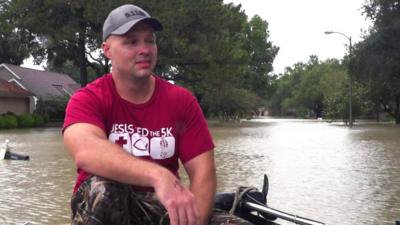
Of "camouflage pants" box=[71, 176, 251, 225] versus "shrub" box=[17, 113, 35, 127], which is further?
"shrub" box=[17, 113, 35, 127]

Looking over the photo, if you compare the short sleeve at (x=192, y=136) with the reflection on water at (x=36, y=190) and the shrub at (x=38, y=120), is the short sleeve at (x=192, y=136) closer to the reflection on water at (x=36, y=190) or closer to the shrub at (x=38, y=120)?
the reflection on water at (x=36, y=190)

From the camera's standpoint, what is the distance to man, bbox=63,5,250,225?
2.42 metres

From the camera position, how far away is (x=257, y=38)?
7581 cm

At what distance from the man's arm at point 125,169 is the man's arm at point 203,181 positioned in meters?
0.24

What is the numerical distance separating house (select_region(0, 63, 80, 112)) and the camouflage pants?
48630mm

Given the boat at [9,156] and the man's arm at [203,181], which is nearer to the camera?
the man's arm at [203,181]

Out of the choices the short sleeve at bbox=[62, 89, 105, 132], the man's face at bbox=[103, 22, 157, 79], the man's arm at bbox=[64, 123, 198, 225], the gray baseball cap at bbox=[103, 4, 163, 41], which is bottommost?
the man's arm at bbox=[64, 123, 198, 225]

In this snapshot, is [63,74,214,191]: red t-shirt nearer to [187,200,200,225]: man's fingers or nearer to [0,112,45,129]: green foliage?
[187,200,200,225]: man's fingers

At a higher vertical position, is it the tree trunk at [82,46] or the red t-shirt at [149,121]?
the tree trunk at [82,46]

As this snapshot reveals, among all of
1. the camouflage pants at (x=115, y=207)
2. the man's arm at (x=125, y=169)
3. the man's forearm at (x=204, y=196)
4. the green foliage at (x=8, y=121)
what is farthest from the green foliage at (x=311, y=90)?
the man's arm at (x=125, y=169)

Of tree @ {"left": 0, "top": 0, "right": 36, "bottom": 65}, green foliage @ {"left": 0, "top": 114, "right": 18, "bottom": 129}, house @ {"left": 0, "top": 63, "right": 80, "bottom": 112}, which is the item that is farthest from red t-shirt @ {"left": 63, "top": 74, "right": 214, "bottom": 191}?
house @ {"left": 0, "top": 63, "right": 80, "bottom": 112}

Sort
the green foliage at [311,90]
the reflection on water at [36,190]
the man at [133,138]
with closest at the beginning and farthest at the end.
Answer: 1. the man at [133,138]
2. the reflection on water at [36,190]
3. the green foliage at [311,90]

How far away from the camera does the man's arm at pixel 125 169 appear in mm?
2258

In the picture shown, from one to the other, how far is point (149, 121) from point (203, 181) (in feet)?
1.21
